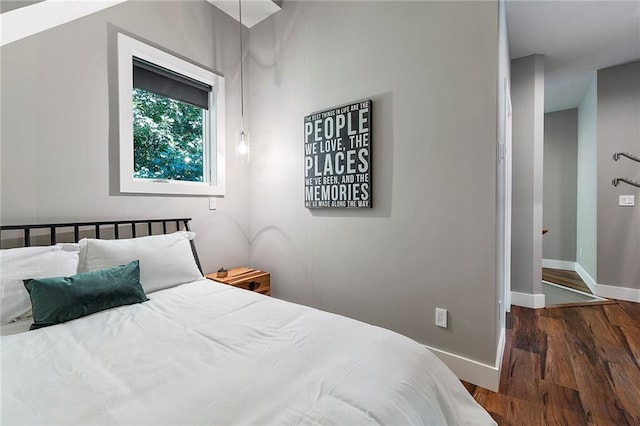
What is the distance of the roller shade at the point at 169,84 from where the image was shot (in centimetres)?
225

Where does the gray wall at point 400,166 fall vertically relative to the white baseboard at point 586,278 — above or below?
above

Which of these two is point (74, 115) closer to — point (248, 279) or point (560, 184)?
point (248, 279)

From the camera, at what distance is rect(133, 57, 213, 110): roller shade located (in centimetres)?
225

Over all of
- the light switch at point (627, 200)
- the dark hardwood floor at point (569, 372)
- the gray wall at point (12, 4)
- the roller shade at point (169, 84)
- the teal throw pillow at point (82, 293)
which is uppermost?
the gray wall at point (12, 4)

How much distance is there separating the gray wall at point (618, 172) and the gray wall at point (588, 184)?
73 mm

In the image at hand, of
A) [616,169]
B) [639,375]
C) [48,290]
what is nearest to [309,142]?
[48,290]

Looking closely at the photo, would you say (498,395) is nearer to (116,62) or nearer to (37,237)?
(37,237)

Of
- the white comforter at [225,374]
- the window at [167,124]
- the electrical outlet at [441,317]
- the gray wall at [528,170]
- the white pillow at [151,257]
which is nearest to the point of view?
the white comforter at [225,374]

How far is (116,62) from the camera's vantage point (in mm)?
2025

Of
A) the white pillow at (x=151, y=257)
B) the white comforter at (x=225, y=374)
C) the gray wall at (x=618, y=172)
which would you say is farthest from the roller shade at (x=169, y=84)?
the gray wall at (x=618, y=172)

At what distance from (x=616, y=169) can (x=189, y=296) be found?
482cm

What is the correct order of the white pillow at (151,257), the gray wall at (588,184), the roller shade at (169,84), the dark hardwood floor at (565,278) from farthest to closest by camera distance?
1. the dark hardwood floor at (565,278)
2. the gray wall at (588,184)
3. the roller shade at (169,84)
4. the white pillow at (151,257)

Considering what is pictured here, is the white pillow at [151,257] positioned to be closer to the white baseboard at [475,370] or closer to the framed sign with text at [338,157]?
the framed sign with text at [338,157]

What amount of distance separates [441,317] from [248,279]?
1604 mm
